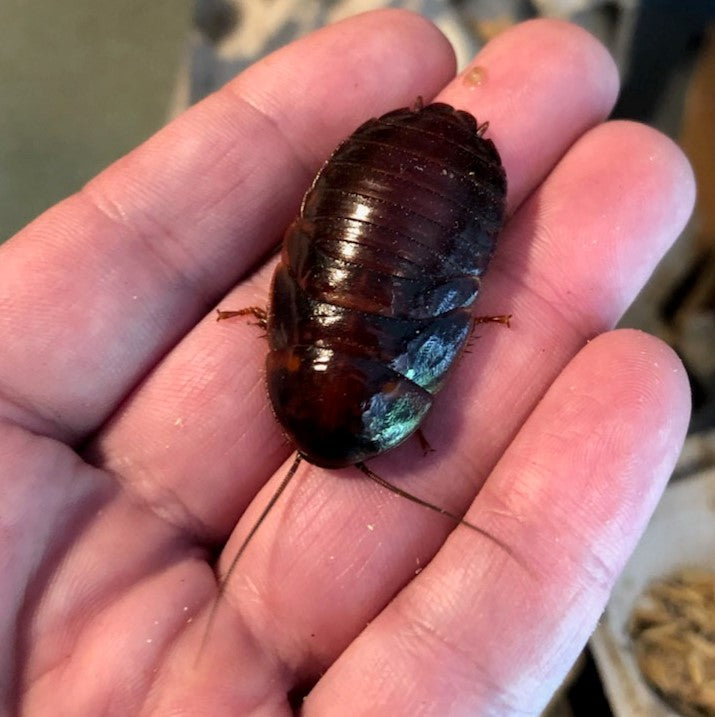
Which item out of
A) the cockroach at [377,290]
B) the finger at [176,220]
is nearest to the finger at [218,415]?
the finger at [176,220]

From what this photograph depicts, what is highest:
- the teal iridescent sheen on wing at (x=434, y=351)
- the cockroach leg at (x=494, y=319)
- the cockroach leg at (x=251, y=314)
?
the teal iridescent sheen on wing at (x=434, y=351)

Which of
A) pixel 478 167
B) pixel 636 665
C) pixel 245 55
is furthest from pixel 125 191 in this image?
pixel 636 665

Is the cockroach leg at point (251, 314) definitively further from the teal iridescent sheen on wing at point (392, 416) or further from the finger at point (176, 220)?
the teal iridescent sheen on wing at point (392, 416)

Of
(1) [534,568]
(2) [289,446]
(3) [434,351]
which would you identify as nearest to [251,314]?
(2) [289,446]

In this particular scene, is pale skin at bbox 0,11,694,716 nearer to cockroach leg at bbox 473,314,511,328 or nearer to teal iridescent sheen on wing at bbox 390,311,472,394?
cockroach leg at bbox 473,314,511,328

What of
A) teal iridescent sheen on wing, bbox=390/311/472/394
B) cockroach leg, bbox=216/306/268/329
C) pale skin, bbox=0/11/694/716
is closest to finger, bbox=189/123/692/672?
pale skin, bbox=0/11/694/716

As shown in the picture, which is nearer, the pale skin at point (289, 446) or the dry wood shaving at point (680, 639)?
the pale skin at point (289, 446)
